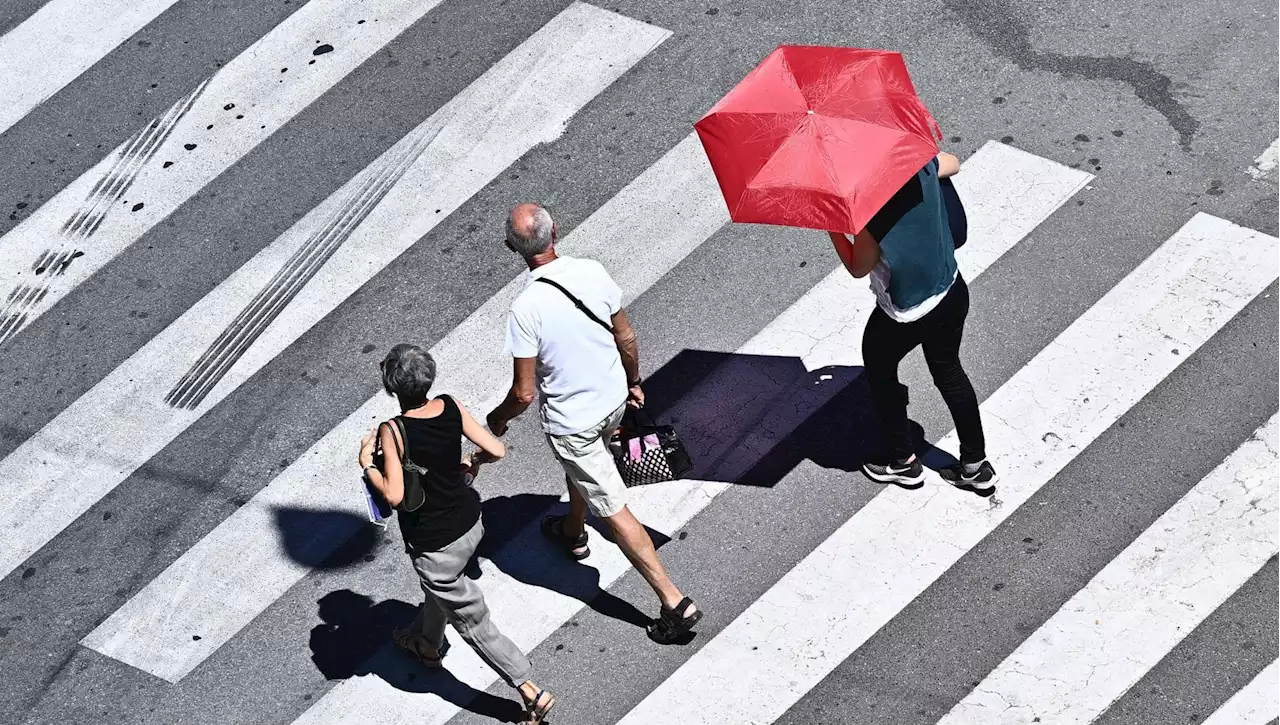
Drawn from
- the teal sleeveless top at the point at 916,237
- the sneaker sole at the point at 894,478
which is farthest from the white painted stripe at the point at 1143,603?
the teal sleeveless top at the point at 916,237

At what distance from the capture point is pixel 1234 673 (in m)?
6.23

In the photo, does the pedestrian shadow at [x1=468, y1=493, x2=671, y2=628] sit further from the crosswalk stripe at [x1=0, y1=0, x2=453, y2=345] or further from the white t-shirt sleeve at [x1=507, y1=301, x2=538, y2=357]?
the crosswalk stripe at [x1=0, y1=0, x2=453, y2=345]

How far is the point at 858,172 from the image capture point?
5887mm

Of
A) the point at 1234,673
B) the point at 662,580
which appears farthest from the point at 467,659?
the point at 1234,673

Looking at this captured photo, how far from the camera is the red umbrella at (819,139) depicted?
19.3 feet

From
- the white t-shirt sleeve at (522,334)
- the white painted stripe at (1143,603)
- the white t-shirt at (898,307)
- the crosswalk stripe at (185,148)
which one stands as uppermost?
the white t-shirt sleeve at (522,334)

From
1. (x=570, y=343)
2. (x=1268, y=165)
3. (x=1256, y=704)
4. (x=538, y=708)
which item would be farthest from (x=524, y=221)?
(x=1268, y=165)

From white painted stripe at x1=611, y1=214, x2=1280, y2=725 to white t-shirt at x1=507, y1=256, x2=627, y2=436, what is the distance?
127cm

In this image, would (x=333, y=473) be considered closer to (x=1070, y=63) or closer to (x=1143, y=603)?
(x=1143, y=603)

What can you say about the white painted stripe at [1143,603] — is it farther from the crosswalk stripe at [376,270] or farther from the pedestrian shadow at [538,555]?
the crosswalk stripe at [376,270]

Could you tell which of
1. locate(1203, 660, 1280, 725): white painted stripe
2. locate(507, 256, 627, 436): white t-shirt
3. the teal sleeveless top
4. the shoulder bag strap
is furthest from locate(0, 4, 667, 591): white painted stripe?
locate(1203, 660, 1280, 725): white painted stripe

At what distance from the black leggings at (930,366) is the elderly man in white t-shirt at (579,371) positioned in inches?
42.1

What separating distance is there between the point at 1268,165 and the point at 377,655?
5194mm

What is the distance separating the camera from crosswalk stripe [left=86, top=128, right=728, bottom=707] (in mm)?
7070
